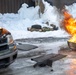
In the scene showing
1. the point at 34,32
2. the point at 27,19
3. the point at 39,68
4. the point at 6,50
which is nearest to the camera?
the point at 6,50

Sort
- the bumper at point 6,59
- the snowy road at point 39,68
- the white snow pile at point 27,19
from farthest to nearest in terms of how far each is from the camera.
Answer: the white snow pile at point 27,19
the snowy road at point 39,68
the bumper at point 6,59

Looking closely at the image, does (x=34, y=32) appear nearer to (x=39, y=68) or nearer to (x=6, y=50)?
(x=39, y=68)

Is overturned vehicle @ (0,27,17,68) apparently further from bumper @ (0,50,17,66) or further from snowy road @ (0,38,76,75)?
snowy road @ (0,38,76,75)

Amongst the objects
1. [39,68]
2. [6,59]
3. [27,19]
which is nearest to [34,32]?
[27,19]

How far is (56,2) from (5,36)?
15292 mm

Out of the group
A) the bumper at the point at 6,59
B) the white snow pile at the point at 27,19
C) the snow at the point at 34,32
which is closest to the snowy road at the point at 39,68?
the snow at the point at 34,32

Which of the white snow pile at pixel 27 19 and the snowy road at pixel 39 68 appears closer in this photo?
the snowy road at pixel 39 68

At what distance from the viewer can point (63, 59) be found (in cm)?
979

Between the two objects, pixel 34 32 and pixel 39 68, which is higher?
pixel 34 32

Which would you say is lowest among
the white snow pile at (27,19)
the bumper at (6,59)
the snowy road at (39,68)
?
the snowy road at (39,68)

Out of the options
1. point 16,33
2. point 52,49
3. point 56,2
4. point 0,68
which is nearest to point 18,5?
point 56,2

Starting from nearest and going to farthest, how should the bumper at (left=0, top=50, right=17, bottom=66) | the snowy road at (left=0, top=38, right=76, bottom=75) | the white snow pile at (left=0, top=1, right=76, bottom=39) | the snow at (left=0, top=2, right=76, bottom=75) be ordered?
1. the bumper at (left=0, top=50, right=17, bottom=66)
2. the snowy road at (left=0, top=38, right=76, bottom=75)
3. the snow at (left=0, top=2, right=76, bottom=75)
4. the white snow pile at (left=0, top=1, right=76, bottom=39)

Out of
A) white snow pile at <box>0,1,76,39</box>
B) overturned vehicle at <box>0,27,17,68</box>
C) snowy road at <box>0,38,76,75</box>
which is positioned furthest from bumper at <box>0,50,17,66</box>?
white snow pile at <box>0,1,76,39</box>

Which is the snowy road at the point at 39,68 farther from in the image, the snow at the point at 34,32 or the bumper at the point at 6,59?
the bumper at the point at 6,59
